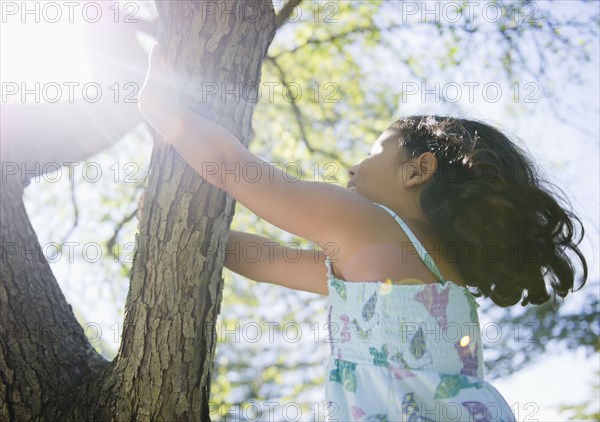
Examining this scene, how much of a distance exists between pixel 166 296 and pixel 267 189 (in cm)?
43

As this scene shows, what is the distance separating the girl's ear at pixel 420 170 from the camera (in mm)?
2160

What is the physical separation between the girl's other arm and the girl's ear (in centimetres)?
48

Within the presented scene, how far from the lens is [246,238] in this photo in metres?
2.40

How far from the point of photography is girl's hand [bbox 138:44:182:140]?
2008mm

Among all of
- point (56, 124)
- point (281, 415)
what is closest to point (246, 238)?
point (56, 124)

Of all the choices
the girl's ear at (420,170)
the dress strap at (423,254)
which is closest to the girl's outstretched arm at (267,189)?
the dress strap at (423,254)

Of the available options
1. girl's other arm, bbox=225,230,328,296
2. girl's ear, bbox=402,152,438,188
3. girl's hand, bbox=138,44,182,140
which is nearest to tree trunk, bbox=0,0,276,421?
→ girl's hand, bbox=138,44,182,140

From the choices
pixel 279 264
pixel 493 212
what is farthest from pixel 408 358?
pixel 279 264

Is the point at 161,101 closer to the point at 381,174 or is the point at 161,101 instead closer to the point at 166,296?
the point at 166,296

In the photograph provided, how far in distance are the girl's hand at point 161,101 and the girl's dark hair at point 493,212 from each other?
0.76 m

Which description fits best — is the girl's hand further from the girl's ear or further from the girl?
the girl's ear

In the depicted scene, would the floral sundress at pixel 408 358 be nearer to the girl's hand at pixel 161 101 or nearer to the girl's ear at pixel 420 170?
the girl's ear at pixel 420 170

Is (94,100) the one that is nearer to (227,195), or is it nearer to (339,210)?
(227,195)

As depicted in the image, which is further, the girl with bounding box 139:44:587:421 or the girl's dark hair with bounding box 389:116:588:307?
the girl's dark hair with bounding box 389:116:588:307
